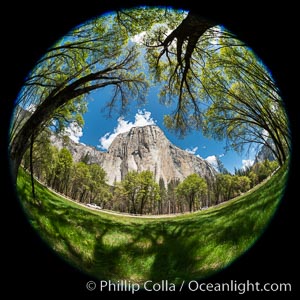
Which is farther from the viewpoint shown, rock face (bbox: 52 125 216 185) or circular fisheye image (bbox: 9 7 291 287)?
rock face (bbox: 52 125 216 185)

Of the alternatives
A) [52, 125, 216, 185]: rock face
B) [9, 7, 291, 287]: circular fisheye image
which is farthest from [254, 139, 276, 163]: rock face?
[52, 125, 216, 185]: rock face

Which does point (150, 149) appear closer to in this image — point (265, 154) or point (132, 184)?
point (132, 184)

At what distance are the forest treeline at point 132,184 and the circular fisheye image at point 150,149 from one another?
A: 0.05m

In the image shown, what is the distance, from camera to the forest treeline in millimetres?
4933

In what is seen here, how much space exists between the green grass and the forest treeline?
40.0 inches

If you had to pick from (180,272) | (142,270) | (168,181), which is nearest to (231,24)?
(180,272)

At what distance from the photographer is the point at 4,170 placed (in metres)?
2.73

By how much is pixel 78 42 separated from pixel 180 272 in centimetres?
454

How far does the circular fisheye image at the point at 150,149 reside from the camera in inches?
125

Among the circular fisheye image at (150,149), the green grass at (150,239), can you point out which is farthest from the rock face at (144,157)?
the green grass at (150,239)

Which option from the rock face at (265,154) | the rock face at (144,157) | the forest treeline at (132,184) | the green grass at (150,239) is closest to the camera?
the green grass at (150,239)

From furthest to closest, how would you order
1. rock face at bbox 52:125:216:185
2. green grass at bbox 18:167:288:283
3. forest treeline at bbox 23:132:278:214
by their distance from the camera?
1. rock face at bbox 52:125:216:185
2. forest treeline at bbox 23:132:278:214
3. green grass at bbox 18:167:288:283

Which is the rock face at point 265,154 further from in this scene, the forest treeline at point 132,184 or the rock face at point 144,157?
the rock face at point 144,157

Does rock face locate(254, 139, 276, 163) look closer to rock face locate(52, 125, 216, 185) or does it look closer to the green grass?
the green grass
